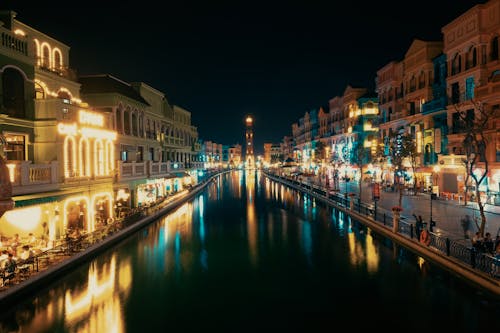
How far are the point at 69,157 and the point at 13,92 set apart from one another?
4.52 m

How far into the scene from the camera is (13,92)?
1988cm

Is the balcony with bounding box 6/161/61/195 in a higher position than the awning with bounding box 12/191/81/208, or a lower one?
higher

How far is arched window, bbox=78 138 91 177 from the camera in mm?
23484

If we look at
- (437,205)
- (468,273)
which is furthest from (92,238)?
(437,205)

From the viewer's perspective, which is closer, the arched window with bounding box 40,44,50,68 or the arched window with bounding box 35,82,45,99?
the arched window with bounding box 35,82,45,99

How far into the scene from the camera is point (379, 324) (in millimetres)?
12305

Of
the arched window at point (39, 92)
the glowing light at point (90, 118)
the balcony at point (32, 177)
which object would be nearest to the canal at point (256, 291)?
the balcony at point (32, 177)

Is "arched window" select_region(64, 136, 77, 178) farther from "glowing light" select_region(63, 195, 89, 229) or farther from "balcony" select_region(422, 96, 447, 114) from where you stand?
"balcony" select_region(422, 96, 447, 114)

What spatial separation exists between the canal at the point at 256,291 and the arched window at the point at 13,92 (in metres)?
8.92

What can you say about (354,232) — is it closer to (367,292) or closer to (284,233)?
(284,233)

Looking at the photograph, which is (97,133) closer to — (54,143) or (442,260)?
(54,143)

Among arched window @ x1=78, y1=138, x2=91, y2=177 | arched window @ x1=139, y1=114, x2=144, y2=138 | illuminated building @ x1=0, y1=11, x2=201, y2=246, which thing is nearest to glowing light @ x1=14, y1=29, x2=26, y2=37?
illuminated building @ x1=0, y1=11, x2=201, y2=246

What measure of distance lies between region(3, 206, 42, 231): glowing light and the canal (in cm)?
375

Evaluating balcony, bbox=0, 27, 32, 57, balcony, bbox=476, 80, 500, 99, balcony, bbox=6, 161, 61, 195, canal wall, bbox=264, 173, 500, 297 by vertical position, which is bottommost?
canal wall, bbox=264, 173, 500, 297
